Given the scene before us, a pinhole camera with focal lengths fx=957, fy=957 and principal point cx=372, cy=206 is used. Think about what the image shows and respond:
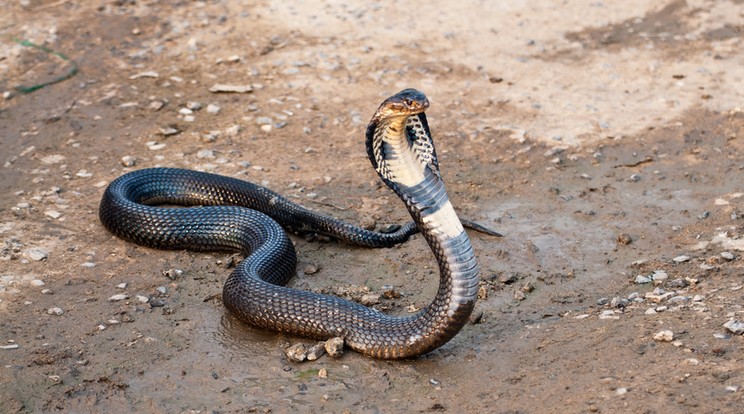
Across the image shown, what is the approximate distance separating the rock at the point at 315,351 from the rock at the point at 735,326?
2367 mm

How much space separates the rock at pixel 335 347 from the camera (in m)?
5.84

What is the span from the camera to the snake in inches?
209

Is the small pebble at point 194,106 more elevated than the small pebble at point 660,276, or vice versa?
the small pebble at point 194,106

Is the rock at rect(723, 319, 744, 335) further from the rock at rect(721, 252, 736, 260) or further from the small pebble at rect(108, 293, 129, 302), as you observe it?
the small pebble at rect(108, 293, 129, 302)

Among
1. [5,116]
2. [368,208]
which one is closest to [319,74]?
[368,208]

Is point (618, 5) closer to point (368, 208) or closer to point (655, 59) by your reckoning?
point (655, 59)

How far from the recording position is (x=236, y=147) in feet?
29.6

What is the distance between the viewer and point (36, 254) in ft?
23.5

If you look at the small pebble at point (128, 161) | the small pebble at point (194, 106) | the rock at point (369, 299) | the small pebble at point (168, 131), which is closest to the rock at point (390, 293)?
the rock at point (369, 299)

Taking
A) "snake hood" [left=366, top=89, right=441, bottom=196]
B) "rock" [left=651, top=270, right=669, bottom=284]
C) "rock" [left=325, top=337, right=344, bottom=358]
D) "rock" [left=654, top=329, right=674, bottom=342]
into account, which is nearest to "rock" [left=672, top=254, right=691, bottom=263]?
"rock" [left=651, top=270, right=669, bottom=284]

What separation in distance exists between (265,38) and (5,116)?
293cm

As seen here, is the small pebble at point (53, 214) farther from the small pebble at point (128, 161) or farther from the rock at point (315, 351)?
the rock at point (315, 351)

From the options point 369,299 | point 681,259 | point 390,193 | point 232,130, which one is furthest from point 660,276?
point 232,130

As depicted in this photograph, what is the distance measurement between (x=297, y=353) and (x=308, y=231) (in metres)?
2.00
